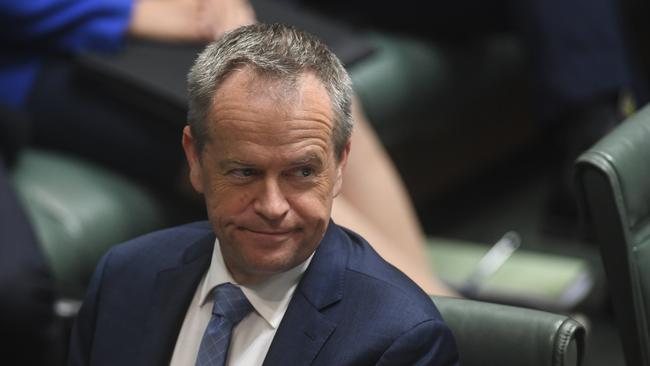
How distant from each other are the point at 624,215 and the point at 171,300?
1.80 feet

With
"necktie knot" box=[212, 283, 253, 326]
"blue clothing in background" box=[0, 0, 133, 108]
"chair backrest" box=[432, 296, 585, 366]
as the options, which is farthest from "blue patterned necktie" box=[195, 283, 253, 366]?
"blue clothing in background" box=[0, 0, 133, 108]

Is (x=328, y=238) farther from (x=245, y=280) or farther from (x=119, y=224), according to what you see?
(x=119, y=224)

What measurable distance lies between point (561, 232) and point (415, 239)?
853 mm

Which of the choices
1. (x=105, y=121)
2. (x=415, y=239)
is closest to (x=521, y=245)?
(x=415, y=239)

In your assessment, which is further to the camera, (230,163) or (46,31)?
(46,31)

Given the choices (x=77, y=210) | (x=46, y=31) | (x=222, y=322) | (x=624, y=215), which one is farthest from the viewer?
(x=46, y=31)

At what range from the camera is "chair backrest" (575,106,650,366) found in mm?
1596

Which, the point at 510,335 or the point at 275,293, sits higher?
the point at 275,293

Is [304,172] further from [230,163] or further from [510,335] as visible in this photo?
[510,335]

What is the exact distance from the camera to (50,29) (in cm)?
277

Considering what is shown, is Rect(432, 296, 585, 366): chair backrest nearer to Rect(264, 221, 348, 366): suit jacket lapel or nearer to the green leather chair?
Rect(264, 221, 348, 366): suit jacket lapel

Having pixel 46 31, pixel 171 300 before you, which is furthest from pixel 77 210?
pixel 171 300

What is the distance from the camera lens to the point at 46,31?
277cm

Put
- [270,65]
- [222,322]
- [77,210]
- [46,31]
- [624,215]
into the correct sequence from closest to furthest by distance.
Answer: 1. [270,65]
2. [222,322]
3. [624,215]
4. [77,210]
5. [46,31]
